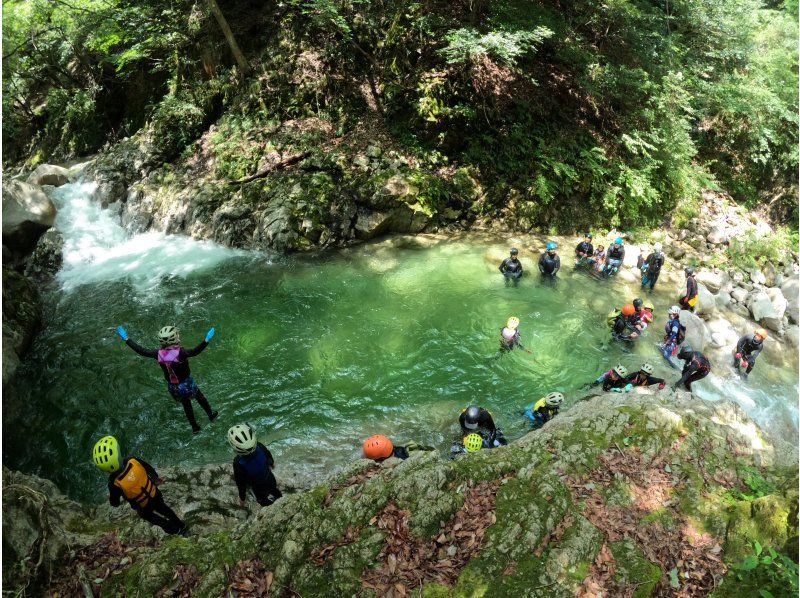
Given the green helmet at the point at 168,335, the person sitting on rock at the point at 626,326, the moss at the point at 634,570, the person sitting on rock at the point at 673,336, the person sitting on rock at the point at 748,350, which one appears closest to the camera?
the moss at the point at 634,570

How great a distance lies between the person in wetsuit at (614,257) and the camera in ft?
46.1

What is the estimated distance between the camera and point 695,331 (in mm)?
12062

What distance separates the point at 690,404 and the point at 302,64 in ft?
56.8

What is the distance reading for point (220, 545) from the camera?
528 centimetres

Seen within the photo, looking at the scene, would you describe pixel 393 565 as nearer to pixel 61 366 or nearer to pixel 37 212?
pixel 61 366

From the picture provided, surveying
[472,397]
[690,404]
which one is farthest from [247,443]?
[690,404]

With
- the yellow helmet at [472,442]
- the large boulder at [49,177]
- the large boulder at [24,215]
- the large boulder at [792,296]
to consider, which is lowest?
the large boulder at [792,296]

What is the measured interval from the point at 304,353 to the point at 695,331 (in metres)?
10.6

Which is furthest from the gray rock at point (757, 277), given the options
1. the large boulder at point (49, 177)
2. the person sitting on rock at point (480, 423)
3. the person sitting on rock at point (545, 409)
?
the large boulder at point (49, 177)

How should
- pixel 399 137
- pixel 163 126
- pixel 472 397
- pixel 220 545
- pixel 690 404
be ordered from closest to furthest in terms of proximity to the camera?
1. pixel 220 545
2. pixel 690 404
3. pixel 472 397
4. pixel 399 137
5. pixel 163 126

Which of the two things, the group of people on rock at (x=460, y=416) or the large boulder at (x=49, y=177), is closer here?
the group of people on rock at (x=460, y=416)

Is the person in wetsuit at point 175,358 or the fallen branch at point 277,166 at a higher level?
the fallen branch at point 277,166

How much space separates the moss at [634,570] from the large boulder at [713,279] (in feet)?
42.7

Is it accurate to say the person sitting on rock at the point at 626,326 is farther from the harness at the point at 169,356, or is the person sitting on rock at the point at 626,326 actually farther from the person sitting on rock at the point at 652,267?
the harness at the point at 169,356
